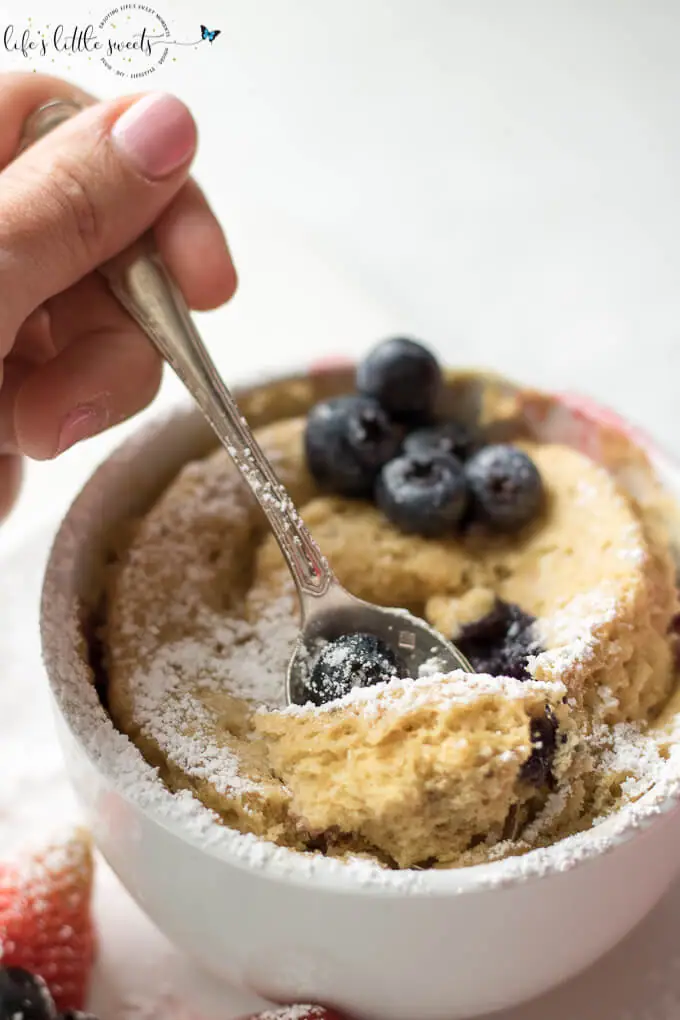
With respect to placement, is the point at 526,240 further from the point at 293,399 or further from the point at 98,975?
the point at 98,975

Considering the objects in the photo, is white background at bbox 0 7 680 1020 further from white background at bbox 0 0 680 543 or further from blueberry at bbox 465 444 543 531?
blueberry at bbox 465 444 543 531

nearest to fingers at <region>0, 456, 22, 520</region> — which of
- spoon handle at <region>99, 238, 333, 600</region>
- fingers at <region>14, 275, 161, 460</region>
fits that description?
fingers at <region>14, 275, 161, 460</region>

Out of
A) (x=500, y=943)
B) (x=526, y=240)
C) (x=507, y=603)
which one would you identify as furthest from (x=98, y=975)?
(x=526, y=240)

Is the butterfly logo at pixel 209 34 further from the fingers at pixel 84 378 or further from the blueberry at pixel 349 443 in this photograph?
the blueberry at pixel 349 443

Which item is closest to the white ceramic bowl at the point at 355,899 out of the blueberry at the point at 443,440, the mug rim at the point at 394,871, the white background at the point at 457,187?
the mug rim at the point at 394,871

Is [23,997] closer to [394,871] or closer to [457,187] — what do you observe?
[394,871]
